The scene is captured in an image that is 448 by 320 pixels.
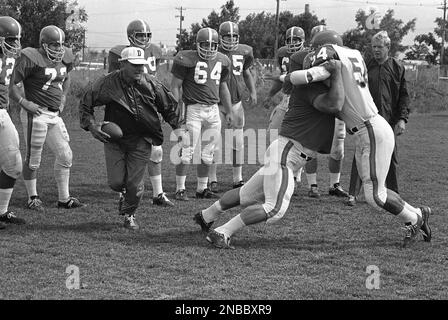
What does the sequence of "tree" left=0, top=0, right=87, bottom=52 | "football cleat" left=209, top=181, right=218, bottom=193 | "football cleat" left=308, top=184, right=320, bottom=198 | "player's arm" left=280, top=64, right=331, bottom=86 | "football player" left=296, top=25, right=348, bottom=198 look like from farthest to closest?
1. "tree" left=0, top=0, right=87, bottom=52
2. "football cleat" left=209, top=181, right=218, bottom=193
3. "football cleat" left=308, top=184, right=320, bottom=198
4. "football player" left=296, top=25, right=348, bottom=198
5. "player's arm" left=280, top=64, right=331, bottom=86

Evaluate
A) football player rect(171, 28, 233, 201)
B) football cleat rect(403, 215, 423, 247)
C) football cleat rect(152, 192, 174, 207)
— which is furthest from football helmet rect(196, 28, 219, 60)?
football cleat rect(403, 215, 423, 247)

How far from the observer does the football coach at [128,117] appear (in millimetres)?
5930

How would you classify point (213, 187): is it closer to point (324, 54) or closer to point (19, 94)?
point (19, 94)

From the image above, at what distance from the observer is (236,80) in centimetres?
859

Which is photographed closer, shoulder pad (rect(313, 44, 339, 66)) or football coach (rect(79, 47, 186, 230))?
shoulder pad (rect(313, 44, 339, 66))

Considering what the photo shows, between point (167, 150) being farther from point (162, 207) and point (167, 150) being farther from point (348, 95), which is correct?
point (348, 95)

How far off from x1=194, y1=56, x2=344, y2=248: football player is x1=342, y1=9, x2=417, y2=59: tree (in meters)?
32.4

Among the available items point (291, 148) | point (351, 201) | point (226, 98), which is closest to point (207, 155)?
point (226, 98)

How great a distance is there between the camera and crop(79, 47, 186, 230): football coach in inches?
233

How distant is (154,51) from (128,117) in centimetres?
185

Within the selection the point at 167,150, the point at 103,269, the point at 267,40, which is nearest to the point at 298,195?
the point at 103,269

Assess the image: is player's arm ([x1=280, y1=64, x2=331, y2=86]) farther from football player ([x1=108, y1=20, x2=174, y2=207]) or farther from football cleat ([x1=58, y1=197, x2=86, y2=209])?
football cleat ([x1=58, y1=197, x2=86, y2=209])

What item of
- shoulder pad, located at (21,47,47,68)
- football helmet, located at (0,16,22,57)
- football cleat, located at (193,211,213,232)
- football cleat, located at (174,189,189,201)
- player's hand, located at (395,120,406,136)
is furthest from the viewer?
football cleat, located at (174,189,189,201)

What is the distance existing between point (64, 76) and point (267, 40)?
120 ft
